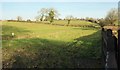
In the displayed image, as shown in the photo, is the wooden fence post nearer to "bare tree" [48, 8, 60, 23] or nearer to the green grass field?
the green grass field

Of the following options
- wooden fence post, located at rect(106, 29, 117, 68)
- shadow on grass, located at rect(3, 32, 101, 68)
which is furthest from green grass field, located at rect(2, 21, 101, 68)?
wooden fence post, located at rect(106, 29, 117, 68)

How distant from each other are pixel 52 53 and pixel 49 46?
1.88 ft

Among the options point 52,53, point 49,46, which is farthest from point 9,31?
point 52,53

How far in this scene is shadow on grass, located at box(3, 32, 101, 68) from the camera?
816cm

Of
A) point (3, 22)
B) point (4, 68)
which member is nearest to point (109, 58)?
point (4, 68)

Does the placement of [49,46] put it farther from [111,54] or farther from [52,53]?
[111,54]

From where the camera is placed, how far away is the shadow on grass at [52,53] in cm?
816

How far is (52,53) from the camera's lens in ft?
30.0

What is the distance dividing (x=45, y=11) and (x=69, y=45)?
2.86 meters

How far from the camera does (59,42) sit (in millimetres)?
9922

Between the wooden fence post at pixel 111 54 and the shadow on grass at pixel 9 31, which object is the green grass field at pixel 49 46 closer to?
the shadow on grass at pixel 9 31

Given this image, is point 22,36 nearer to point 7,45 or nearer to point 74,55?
point 7,45

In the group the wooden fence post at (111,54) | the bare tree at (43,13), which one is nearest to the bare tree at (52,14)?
the bare tree at (43,13)

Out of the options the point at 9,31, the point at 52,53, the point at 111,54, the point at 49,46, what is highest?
the point at 9,31
